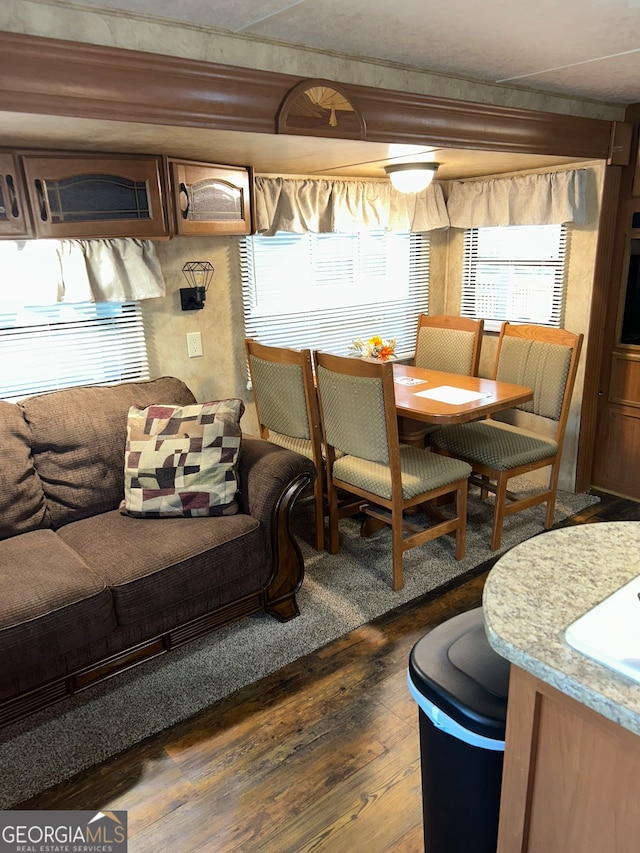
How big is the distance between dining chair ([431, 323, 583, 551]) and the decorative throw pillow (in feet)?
4.44

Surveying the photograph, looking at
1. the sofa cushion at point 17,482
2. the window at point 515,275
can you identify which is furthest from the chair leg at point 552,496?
the sofa cushion at point 17,482

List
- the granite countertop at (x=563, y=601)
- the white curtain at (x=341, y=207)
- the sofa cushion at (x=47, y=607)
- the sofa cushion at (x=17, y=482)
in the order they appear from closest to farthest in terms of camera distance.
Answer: the granite countertop at (x=563, y=601)
the sofa cushion at (x=47, y=607)
the sofa cushion at (x=17, y=482)
the white curtain at (x=341, y=207)

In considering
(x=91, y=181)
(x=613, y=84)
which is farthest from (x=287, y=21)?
(x=613, y=84)

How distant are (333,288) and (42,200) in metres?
1.94

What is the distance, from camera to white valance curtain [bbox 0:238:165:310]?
2586mm

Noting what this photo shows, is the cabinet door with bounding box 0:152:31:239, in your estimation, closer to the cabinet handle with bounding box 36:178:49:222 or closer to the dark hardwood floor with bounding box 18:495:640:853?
the cabinet handle with bounding box 36:178:49:222

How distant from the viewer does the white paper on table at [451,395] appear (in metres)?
3.07

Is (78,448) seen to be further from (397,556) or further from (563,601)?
(563,601)

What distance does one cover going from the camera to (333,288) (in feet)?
12.6

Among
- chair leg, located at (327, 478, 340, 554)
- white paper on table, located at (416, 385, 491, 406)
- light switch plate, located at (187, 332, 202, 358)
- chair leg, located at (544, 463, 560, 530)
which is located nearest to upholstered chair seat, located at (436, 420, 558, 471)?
chair leg, located at (544, 463, 560, 530)

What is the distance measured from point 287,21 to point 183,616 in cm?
206

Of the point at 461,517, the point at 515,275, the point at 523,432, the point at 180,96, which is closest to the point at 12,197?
the point at 180,96

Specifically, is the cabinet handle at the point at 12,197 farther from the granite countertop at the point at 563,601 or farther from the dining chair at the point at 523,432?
the dining chair at the point at 523,432

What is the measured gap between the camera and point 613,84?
2.83m
